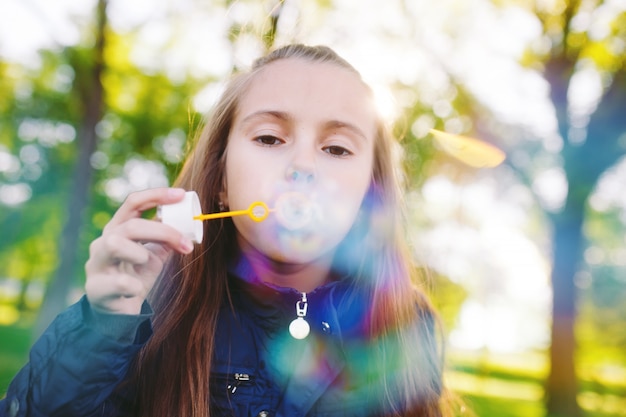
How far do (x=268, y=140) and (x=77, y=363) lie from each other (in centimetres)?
82

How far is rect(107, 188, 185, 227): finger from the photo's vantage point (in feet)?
4.53

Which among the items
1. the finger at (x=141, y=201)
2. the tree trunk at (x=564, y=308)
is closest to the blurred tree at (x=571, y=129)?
the tree trunk at (x=564, y=308)

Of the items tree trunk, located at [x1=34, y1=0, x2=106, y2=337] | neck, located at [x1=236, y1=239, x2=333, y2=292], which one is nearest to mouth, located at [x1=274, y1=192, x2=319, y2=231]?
neck, located at [x1=236, y1=239, x2=333, y2=292]

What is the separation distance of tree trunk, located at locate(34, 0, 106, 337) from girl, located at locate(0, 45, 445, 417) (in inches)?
357

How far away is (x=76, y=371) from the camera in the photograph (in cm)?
140

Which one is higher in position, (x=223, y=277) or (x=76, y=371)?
(x=223, y=277)

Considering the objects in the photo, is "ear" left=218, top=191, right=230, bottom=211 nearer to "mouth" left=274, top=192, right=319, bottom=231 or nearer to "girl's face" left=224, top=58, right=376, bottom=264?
"girl's face" left=224, top=58, right=376, bottom=264

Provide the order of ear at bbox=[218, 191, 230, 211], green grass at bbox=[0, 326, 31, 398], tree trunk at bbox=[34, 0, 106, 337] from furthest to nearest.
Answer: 1. tree trunk at bbox=[34, 0, 106, 337]
2. green grass at bbox=[0, 326, 31, 398]
3. ear at bbox=[218, 191, 230, 211]

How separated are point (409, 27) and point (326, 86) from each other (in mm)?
9622

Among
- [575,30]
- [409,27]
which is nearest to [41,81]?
[409,27]

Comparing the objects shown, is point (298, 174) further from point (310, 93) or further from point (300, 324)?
point (300, 324)


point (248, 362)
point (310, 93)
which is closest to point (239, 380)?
point (248, 362)

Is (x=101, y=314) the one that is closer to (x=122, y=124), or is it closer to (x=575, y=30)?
(x=575, y=30)

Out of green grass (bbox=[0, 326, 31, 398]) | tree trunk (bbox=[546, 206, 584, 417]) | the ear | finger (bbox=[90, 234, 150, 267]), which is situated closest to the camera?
finger (bbox=[90, 234, 150, 267])
